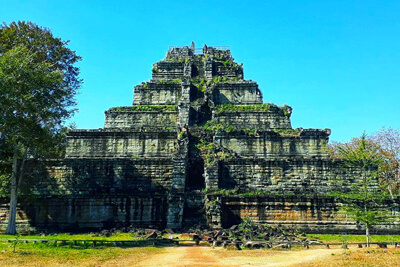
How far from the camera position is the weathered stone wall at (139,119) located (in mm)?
28625

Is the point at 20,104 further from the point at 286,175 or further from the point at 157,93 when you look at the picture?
the point at 286,175

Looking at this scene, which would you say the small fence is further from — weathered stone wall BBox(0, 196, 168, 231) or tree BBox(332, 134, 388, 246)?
weathered stone wall BBox(0, 196, 168, 231)

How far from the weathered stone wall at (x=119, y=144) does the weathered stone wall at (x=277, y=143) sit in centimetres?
415

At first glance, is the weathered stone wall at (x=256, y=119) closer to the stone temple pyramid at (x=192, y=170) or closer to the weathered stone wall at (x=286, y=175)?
the stone temple pyramid at (x=192, y=170)

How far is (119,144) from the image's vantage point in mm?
26297

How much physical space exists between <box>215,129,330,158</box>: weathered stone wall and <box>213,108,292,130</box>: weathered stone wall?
233 cm

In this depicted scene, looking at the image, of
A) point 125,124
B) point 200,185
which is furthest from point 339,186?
point 125,124

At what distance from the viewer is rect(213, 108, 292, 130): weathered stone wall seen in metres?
28.3

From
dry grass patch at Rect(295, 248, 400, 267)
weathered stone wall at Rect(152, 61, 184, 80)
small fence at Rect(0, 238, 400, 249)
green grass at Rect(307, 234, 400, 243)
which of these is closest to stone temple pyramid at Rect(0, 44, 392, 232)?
green grass at Rect(307, 234, 400, 243)

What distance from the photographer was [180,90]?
31.3 meters

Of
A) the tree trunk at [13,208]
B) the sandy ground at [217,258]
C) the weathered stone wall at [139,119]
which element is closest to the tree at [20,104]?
the tree trunk at [13,208]

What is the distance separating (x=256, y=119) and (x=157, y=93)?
9364 mm

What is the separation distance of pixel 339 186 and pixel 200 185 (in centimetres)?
924

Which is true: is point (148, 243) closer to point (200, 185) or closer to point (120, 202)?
point (120, 202)
